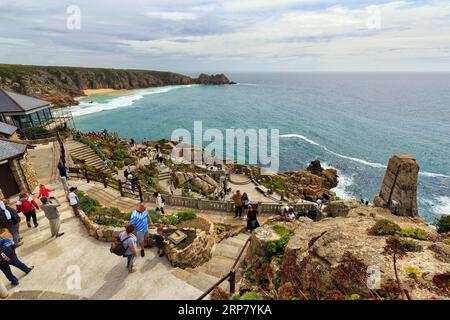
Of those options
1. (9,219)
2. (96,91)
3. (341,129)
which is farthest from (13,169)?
(96,91)

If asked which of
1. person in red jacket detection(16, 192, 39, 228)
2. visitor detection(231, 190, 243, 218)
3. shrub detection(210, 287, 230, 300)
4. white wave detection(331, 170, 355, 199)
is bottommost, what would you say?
white wave detection(331, 170, 355, 199)

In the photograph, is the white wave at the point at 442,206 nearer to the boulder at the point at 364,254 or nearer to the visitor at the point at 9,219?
the boulder at the point at 364,254

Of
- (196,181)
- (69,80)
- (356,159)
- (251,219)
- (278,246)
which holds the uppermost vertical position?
(69,80)

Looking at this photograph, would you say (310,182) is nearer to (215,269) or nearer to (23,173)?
(215,269)

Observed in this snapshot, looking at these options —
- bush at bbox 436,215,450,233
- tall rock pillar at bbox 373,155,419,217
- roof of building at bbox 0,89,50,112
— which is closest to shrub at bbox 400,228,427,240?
bush at bbox 436,215,450,233

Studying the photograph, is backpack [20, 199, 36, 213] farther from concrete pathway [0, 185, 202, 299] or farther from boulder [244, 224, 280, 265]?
boulder [244, 224, 280, 265]

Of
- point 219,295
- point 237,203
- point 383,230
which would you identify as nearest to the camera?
point 219,295
